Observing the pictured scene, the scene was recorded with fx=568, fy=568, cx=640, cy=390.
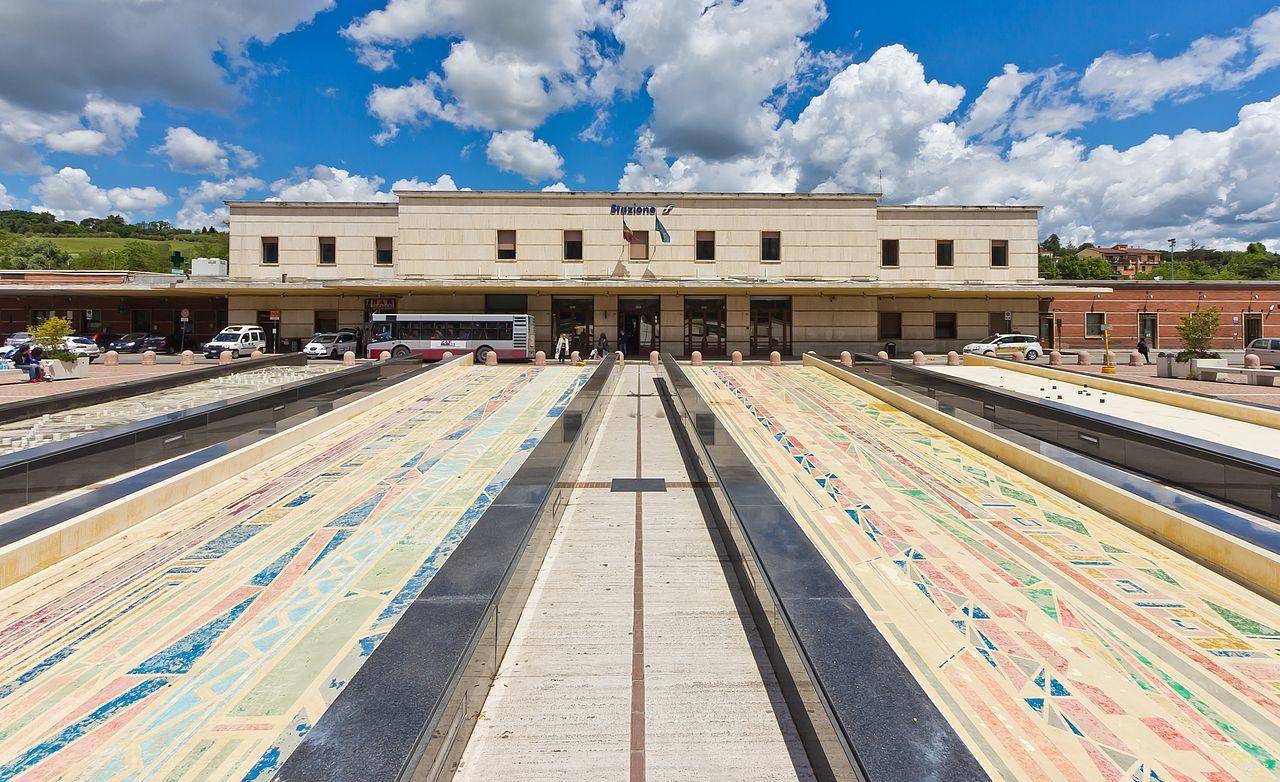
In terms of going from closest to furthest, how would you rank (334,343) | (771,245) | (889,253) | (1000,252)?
(334,343) → (771,245) → (1000,252) → (889,253)

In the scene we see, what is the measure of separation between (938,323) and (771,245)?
11.1 metres

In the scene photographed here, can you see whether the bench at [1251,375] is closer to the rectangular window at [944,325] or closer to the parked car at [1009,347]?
the parked car at [1009,347]

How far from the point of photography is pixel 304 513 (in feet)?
23.0

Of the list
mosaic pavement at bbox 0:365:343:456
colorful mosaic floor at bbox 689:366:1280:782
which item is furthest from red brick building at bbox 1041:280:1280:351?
mosaic pavement at bbox 0:365:343:456

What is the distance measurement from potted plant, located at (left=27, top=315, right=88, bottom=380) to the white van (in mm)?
7900

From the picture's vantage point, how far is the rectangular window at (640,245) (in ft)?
108

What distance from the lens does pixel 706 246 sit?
33.1 meters

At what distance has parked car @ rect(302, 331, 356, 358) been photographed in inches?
1170

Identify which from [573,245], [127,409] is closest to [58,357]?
[127,409]

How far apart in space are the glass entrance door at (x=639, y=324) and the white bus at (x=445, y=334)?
662cm

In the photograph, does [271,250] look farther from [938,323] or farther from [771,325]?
[938,323]

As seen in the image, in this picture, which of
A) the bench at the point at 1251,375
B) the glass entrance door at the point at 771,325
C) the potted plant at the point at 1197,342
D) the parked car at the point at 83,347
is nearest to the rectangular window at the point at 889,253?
the glass entrance door at the point at 771,325

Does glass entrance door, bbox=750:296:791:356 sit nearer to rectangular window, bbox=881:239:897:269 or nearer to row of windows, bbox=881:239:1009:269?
rectangular window, bbox=881:239:897:269

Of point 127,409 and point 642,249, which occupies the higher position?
point 642,249
